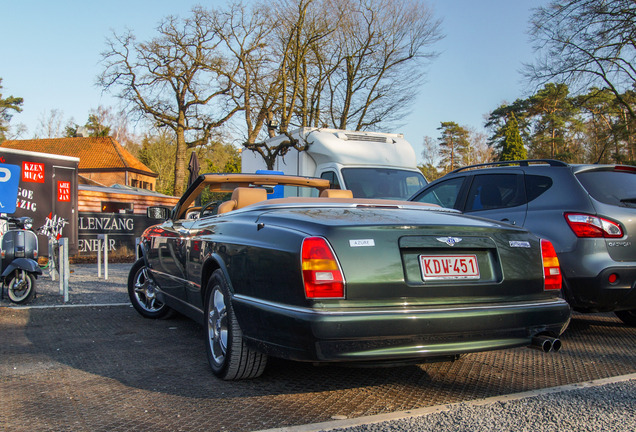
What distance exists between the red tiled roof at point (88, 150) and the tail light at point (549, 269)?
55.0 metres

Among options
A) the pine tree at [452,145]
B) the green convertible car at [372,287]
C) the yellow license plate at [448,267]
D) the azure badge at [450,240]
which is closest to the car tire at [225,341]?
the green convertible car at [372,287]

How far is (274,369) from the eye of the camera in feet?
13.8

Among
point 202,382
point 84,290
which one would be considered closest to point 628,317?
point 202,382

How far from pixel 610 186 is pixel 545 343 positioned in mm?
2517

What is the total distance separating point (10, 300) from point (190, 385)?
510 cm

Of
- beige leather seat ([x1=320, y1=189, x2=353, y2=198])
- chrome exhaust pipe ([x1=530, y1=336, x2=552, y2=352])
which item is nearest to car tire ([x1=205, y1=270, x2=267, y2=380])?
beige leather seat ([x1=320, y1=189, x2=353, y2=198])

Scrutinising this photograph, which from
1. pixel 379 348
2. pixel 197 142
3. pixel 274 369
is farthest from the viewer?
pixel 197 142

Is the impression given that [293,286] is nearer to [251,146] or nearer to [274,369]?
[274,369]

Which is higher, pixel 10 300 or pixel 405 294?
pixel 405 294

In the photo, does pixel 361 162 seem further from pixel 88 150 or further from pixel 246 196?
pixel 88 150

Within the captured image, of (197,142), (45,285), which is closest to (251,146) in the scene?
(45,285)

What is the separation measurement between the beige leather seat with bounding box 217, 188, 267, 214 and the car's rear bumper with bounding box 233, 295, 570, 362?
140cm

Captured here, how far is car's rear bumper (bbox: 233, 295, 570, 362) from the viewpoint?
9.70 feet

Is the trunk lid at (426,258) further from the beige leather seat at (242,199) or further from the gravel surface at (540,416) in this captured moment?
the beige leather seat at (242,199)
